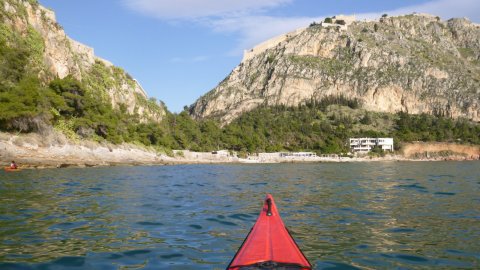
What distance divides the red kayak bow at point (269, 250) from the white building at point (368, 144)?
173 m

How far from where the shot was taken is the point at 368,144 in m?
175

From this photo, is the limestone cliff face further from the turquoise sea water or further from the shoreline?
the turquoise sea water

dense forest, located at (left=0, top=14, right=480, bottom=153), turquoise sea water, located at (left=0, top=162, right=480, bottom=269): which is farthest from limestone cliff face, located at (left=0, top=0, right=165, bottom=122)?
turquoise sea water, located at (left=0, top=162, right=480, bottom=269)

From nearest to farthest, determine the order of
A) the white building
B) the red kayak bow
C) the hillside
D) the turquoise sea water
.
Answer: the red kayak bow, the turquoise sea water, the hillside, the white building

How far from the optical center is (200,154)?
110750 millimetres

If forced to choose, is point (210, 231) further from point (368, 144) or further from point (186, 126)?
point (368, 144)

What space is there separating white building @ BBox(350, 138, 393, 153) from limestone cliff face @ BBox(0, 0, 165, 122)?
92.8 m

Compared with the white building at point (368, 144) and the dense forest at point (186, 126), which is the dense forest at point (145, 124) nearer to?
the dense forest at point (186, 126)

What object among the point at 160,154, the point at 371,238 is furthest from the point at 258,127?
the point at 371,238

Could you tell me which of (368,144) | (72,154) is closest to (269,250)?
(72,154)

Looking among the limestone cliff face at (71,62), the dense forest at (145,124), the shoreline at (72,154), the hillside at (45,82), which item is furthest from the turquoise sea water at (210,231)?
the limestone cliff face at (71,62)

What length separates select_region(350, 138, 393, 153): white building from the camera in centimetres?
17312

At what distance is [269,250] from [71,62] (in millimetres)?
82679

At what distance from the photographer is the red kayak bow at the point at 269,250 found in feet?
25.3
